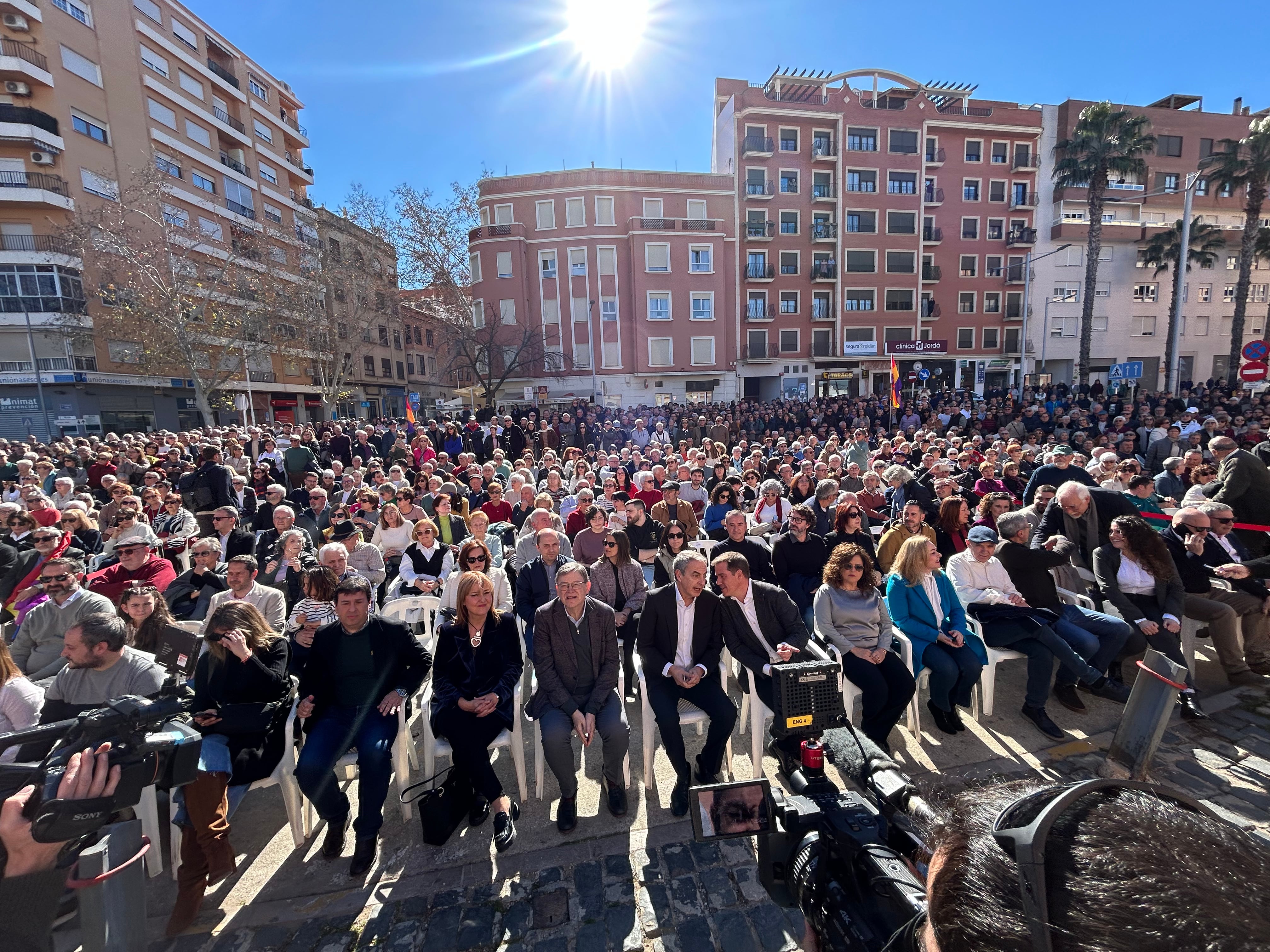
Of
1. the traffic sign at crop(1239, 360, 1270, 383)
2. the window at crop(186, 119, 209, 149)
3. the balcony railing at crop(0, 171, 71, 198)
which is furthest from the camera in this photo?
the window at crop(186, 119, 209, 149)

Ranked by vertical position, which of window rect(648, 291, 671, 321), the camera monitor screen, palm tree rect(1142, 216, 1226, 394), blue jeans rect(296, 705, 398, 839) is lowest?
blue jeans rect(296, 705, 398, 839)

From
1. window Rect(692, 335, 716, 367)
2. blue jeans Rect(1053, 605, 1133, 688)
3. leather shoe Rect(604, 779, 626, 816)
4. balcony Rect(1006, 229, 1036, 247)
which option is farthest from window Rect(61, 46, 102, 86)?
balcony Rect(1006, 229, 1036, 247)

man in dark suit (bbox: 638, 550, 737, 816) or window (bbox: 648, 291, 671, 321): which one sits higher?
window (bbox: 648, 291, 671, 321)

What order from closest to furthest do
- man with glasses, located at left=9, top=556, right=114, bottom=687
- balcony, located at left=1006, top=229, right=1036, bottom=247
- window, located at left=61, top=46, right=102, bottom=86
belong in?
man with glasses, located at left=9, top=556, right=114, bottom=687, window, located at left=61, top=46, right=102, bottom=86, balcony, located at left=1006, top=229, right=1036, bottom=247

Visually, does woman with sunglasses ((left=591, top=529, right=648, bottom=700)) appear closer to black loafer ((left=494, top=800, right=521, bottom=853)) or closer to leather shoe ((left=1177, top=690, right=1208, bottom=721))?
black loafer ((left=494, top=800, right=521, bottom=853))

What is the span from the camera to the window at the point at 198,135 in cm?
2919

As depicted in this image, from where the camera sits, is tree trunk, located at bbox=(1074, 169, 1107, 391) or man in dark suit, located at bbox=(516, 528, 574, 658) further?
tree trunk, located at bbox=(1074, 169, 1107, 391)

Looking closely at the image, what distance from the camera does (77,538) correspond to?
612 centimetres

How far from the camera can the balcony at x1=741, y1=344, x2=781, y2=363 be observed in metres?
32.8

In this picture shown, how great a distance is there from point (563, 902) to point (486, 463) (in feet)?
24.0

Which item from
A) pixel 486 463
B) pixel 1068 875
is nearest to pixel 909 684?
pixel 1068 875

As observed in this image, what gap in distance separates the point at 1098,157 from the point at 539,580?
3409cm

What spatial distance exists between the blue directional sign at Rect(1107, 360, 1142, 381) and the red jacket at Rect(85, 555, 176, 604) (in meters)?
23.9

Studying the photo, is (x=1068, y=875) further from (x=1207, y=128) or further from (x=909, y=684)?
(x=1207, y=128)
